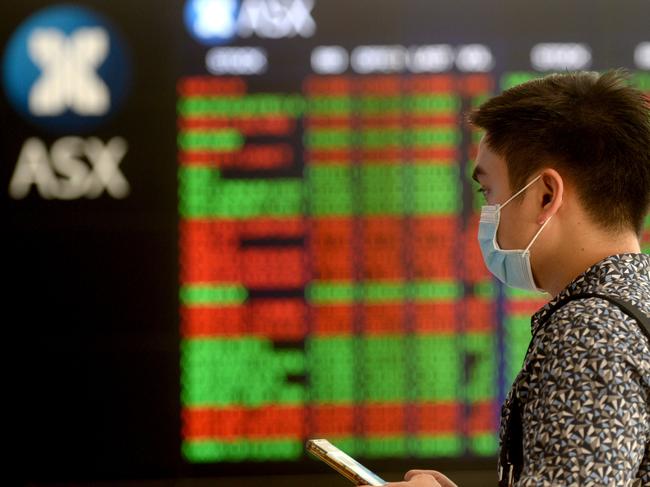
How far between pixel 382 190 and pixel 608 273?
6.38 ft

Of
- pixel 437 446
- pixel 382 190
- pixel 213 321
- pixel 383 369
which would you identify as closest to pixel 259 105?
pixel 382 190

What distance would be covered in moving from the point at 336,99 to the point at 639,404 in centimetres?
214

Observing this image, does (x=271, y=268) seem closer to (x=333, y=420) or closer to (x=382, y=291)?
(x=382, y=291)

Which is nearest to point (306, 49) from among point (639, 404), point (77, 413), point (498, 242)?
point (77, 413)

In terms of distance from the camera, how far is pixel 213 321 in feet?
9.39

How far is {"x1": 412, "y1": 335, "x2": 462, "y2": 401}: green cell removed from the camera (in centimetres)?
287

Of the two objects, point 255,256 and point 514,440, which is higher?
point 255,256

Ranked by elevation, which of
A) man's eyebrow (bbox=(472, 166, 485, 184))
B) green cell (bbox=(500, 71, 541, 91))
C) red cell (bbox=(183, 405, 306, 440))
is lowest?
red cell (bbox=(183, 405, 306, 440))

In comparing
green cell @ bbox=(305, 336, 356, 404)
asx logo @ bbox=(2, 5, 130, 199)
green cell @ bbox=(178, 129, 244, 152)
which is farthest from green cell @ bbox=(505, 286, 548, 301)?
asx logo @ bbox=(2, 5, 130, 199)

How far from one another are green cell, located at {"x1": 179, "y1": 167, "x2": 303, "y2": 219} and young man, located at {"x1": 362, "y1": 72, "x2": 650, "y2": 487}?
69.2 inches

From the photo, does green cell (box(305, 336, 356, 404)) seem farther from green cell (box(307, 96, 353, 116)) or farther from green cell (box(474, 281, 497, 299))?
green cell (box(307, 96, 353, 116))

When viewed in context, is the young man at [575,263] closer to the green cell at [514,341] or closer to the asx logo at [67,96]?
the green cell at [514,341]

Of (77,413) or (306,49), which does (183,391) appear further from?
(306,49)

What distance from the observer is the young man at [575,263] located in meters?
0.84
